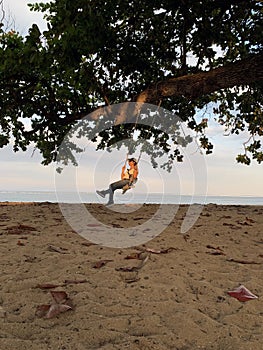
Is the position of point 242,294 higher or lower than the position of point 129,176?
lower

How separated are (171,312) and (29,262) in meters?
2.09

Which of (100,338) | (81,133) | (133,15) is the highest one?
(133,15)

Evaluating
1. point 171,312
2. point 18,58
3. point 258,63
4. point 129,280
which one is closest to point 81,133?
point 18,58

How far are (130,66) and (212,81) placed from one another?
8.87 feet

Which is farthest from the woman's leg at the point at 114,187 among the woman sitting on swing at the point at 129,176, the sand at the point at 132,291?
the sand at the point at 132,291

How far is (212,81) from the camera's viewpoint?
6949 millimetres

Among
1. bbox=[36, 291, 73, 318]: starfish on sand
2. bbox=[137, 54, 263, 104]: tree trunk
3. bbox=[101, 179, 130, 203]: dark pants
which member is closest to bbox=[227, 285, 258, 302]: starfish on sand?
bbox=[36, 291, 73, 318]: starfish on sand

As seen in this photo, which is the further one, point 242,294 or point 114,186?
point 114,186

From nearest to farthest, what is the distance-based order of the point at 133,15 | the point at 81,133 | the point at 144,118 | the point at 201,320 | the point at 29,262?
the point at 201,320 → the point at 29,262 → the point at 133,15 → the point at 144,118 → the point at 81,133

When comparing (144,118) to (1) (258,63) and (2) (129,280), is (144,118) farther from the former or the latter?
(2) (129,280)

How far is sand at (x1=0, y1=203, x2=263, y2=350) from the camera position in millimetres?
2658

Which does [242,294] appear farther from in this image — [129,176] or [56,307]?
[129,176]

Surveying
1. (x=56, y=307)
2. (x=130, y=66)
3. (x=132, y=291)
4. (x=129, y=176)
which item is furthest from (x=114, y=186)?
(x=56, y=307)

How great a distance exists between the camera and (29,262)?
14.6 ft
